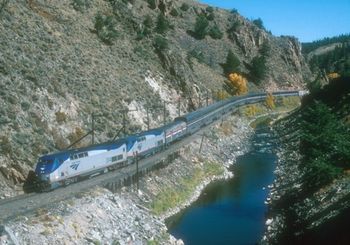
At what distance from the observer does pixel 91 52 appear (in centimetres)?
7181

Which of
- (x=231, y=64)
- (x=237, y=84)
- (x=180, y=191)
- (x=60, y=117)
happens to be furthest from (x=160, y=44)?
(x=180, y=191)

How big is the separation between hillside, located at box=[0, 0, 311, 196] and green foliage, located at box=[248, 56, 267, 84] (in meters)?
14.5

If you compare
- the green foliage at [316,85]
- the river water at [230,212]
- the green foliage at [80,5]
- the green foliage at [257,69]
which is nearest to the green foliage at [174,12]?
the green foliage at [257,69]

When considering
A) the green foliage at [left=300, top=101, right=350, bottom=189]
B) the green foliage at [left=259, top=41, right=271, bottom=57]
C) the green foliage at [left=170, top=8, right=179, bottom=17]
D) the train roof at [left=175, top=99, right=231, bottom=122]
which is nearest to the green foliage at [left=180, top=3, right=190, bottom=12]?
the green foliage at [left=170, top=8, right=179, bottom=17]

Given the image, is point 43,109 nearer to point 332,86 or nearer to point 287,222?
point 287,222

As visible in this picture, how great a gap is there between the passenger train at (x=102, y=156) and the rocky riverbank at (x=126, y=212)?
3.13 meters

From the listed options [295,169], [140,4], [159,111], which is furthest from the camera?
[140,4]

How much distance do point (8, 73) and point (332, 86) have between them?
81.4 m

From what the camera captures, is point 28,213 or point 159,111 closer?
point 28,213

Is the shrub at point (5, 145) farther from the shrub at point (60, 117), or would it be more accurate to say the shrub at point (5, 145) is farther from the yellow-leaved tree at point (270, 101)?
the yellow-leaved tree at point (270, 101)

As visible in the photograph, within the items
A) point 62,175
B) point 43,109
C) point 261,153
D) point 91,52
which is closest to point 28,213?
point 62,175

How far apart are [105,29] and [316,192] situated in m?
53.2

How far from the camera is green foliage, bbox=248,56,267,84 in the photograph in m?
141

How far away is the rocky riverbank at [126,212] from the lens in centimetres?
2872
